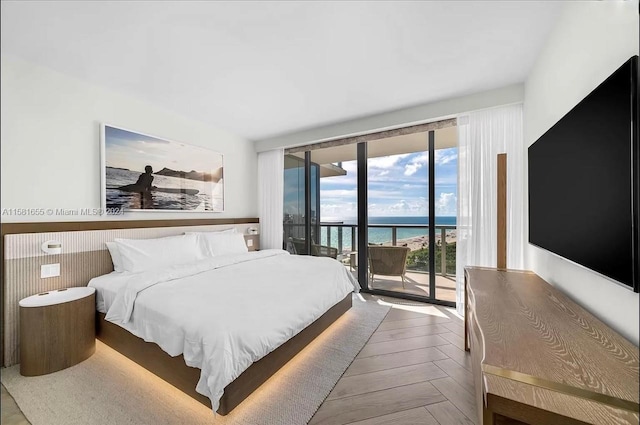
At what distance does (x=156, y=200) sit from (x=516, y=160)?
12.9 feet

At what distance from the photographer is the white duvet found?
1494 millimetres

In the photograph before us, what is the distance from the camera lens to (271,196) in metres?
4.50

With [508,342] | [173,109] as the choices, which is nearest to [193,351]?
[508,342]

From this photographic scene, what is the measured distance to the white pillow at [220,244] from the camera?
10.9ft

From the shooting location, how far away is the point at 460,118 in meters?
3.07

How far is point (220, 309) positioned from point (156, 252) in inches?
58.0

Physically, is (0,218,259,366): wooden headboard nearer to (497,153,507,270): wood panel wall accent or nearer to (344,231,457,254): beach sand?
(344,231,457,254): beach sand

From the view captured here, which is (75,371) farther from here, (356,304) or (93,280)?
(356,304)

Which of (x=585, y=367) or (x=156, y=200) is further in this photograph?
(x=156, y=200)

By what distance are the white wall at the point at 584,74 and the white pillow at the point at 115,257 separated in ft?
11.4

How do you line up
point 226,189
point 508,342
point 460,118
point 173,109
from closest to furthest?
point 508,342
point 460,118
point 173,109
point 226,189

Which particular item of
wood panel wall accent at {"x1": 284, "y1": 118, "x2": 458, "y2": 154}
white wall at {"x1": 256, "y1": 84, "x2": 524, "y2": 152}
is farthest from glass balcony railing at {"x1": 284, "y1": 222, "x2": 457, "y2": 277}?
white wall at {"x1": 256, "y1": 84, "x2": 524, "y2": 152}

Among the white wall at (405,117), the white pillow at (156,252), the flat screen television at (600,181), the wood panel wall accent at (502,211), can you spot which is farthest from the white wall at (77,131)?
the wood panel wall accent at (502,211)

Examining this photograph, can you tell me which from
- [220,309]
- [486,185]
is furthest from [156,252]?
[486,185]
